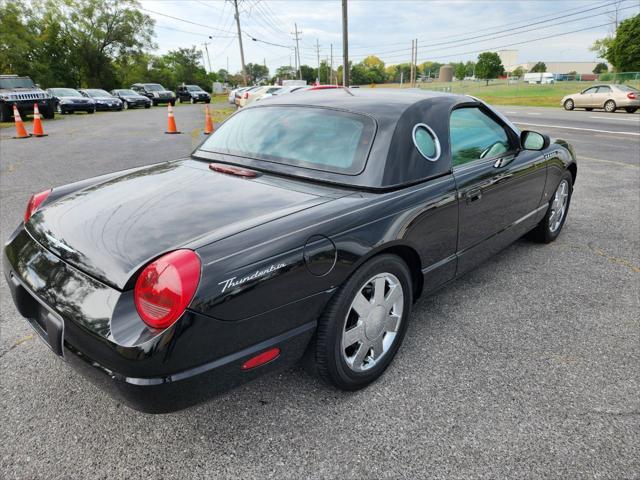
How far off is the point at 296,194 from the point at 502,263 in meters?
2.39

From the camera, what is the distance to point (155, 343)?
155 cm

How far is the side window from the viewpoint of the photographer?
285 cm

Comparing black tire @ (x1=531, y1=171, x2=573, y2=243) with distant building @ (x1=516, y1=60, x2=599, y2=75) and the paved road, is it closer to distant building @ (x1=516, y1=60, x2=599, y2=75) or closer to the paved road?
the paved road

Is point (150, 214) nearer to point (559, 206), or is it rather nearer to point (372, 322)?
point (372, 322)

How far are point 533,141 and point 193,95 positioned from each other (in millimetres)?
40183

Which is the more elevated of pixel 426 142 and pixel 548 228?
pixel 426 142

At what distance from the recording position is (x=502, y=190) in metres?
3.14

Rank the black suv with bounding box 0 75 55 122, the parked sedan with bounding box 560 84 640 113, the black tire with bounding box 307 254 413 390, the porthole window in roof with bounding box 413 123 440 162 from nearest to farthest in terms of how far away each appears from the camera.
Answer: the black tire with bounding box 307 254 413 390 < the porthole window in roof with bounding box 413 123 440 162 < the black suv with bounding box 0 75 55 122 < the parked sedan with bounding box 560 84 640 113

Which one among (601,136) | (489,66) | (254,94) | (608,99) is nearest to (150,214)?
(601,136)

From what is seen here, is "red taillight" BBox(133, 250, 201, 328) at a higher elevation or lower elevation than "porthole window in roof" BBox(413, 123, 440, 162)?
lower

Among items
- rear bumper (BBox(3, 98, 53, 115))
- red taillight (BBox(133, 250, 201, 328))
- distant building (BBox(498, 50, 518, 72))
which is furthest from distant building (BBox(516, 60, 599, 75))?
red taillight (BBox(133, 250, 201, 328))

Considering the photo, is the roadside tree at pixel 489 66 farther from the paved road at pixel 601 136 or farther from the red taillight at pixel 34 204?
the red taillight at pixel 34 204

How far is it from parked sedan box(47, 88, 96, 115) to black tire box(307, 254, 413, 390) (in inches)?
1005

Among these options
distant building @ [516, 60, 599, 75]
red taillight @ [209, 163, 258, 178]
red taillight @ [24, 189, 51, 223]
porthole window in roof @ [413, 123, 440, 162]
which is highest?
porthole window in roof @ [413, 123, 440, 162]
